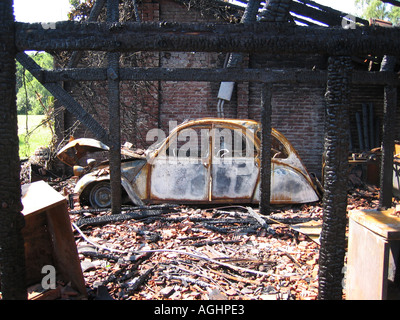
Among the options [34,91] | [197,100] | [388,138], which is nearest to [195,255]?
[388,138]

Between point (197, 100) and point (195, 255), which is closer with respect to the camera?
point (195, 255)

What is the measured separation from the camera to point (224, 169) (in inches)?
242

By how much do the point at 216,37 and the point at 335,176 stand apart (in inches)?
44.0

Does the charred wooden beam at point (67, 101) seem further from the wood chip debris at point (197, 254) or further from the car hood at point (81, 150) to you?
the wood chip debris at point (197, 254)

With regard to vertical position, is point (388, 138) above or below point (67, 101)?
below

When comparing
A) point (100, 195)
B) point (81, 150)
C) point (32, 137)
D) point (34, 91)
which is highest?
point (34, 91)

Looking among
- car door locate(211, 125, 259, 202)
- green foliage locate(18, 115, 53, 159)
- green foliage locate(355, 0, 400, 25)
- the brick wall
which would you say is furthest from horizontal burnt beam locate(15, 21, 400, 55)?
green foliage locate(355, 0, 400, 25)

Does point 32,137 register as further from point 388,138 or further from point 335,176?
point 335,176

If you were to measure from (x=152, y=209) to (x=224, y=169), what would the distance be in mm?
1513

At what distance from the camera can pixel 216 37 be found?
1990 millimetres

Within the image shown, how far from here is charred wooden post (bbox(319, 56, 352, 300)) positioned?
1.99 meters

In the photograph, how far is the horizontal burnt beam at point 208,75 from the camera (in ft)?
17.4

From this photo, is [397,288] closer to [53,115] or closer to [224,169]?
[224,169]

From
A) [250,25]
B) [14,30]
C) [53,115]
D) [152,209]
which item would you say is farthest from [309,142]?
[14,30]
